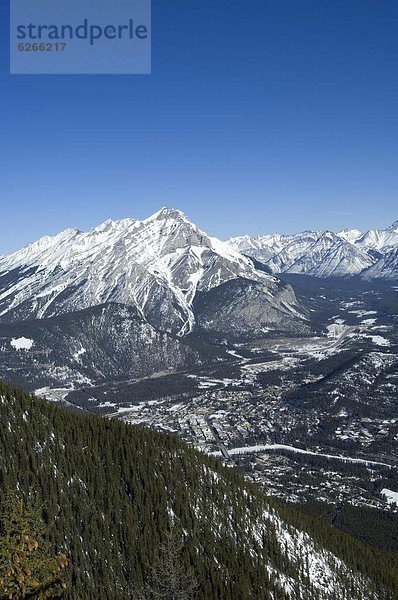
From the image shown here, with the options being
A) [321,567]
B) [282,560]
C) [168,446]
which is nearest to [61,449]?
[168,446]

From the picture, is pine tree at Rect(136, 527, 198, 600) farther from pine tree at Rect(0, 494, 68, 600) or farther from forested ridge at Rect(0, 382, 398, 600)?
pine tree at Rect(0, 494, 68, 600)

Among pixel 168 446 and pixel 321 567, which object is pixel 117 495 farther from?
pixel 321 567

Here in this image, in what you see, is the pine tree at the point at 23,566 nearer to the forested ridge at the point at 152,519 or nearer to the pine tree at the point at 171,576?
the pine tree at the point at 171,576

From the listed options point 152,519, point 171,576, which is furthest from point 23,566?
point 152,519

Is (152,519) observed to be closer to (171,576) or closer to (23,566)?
(171,576)

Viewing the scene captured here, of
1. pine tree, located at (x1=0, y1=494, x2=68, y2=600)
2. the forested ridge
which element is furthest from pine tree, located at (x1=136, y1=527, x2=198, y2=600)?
pine tree, located at (x1=0, y1=494, x2=68, y2=600)

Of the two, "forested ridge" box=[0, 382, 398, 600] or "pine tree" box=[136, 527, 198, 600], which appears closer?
"pine tree" box=[136, 527, 198, 600]
